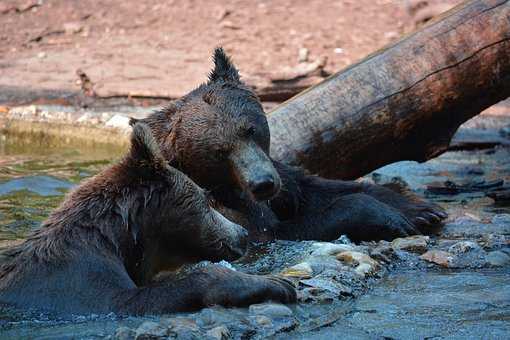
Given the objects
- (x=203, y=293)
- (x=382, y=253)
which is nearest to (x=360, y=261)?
(x=382, y=253)

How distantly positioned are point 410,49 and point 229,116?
201 centimetres

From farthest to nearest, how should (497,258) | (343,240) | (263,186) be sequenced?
(343,240)
(263,186)
(497,258)

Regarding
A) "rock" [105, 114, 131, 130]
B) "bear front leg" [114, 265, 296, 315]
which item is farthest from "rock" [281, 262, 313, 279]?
"rock" [105, 114, 131, 130]

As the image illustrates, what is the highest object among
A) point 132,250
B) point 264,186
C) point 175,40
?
point 175,40

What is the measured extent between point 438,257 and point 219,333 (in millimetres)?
1873

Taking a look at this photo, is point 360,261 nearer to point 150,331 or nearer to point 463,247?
point 463,247

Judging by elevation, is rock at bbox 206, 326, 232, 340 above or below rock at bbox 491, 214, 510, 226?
below

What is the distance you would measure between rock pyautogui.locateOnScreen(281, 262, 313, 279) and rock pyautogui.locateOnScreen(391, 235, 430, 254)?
0.78m

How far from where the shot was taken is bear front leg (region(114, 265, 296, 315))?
14.5 ft

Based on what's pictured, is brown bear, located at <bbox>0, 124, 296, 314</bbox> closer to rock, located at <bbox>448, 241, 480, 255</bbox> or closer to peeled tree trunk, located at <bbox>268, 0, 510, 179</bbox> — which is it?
rock, located at <bbox>448, 241, 480, 255</bbox>

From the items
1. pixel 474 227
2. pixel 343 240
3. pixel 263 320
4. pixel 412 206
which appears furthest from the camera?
pixel 412 206

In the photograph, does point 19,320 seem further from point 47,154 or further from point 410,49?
point 47,154

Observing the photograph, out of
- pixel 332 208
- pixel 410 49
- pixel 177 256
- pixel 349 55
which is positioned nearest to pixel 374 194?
pixel 332 208

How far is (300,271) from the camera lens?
5.05 m
